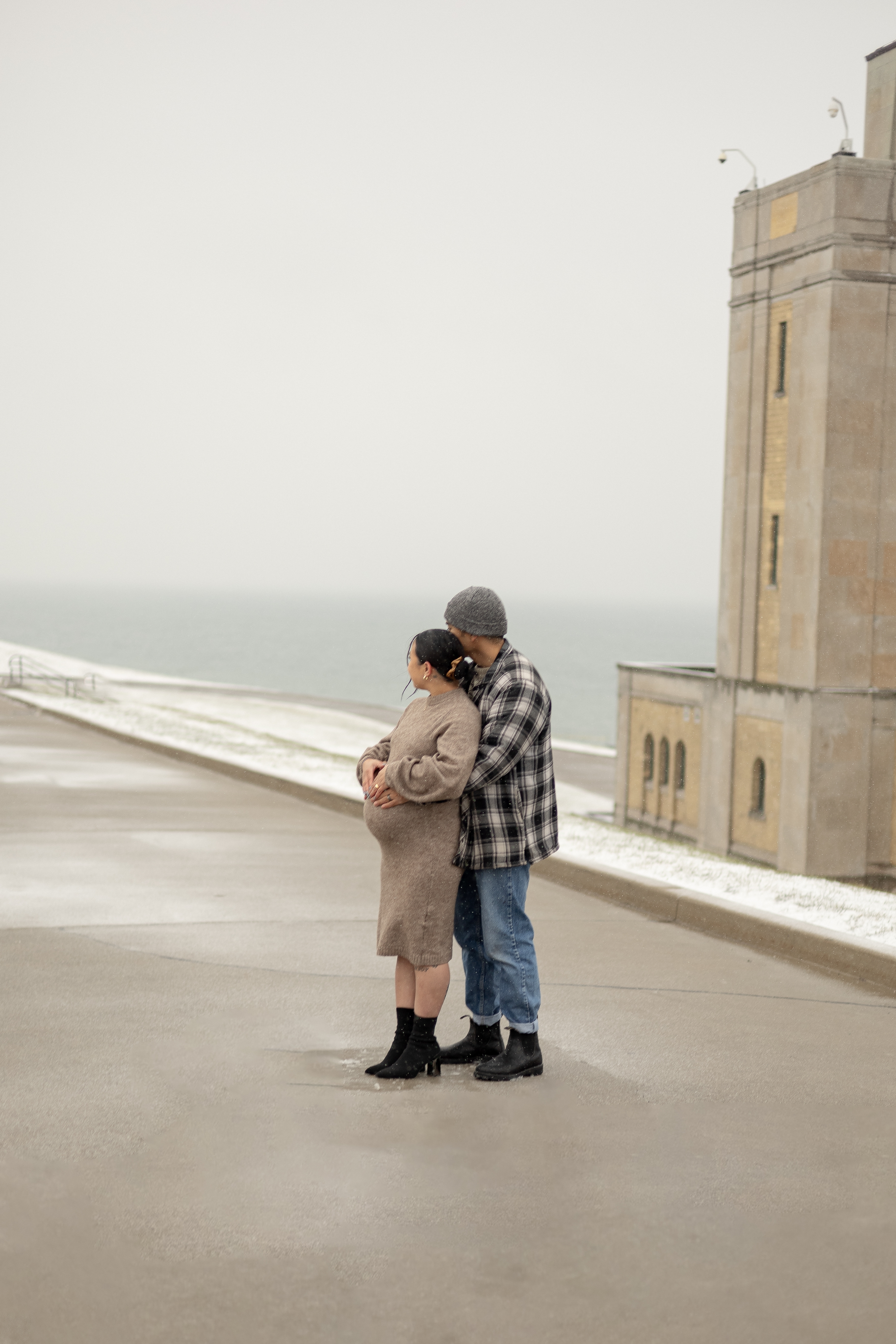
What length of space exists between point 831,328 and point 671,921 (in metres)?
32.1

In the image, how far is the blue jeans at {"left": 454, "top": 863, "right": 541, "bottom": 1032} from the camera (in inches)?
214

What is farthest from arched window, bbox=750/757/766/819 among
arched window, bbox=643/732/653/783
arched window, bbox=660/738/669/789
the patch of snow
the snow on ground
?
the patch of snow

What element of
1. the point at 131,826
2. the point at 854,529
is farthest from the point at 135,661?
the point at 131,826

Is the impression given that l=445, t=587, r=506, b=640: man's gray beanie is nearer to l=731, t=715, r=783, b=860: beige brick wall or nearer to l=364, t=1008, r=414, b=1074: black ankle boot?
l=364, t=1008, r=414, b=1074: black ankle boot

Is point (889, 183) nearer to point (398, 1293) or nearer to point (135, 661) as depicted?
point (398, 1293)

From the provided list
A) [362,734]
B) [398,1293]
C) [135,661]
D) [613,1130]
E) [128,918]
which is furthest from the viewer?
[135,661]

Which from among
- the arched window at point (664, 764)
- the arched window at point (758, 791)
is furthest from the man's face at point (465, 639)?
the arched window at point (664, 764)

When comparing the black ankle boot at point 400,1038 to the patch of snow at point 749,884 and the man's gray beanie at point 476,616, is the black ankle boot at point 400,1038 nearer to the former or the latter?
the man's gray beanie at point 476,616

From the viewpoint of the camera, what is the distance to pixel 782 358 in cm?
4038

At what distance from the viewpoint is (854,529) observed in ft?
126

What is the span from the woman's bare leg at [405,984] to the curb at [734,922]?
2.66 metres

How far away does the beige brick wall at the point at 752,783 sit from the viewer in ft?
131

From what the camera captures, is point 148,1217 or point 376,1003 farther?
point 376,1003

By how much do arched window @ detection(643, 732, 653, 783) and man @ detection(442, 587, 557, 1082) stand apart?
3937 centimetres
